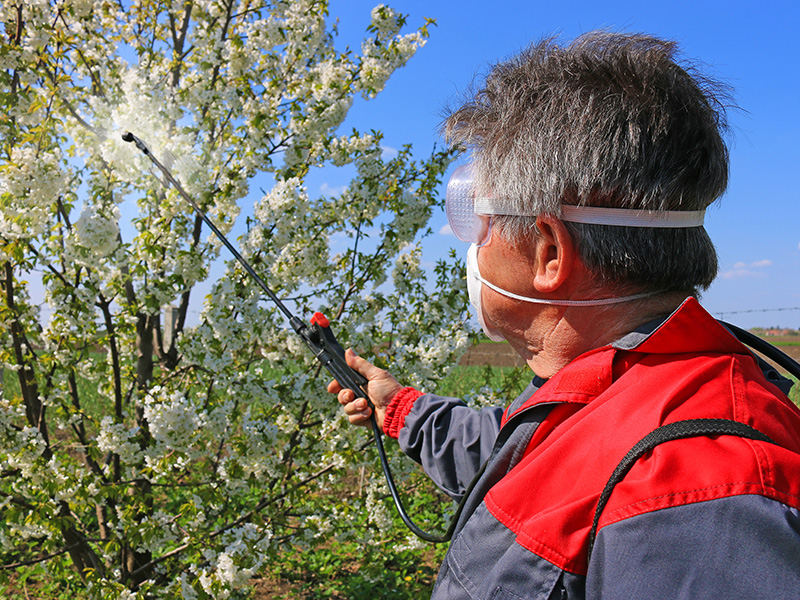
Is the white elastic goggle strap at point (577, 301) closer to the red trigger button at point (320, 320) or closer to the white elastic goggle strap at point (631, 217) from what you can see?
the white elastic goggle strap at point (631, 217)

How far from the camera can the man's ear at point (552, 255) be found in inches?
46.2

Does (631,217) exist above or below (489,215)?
below

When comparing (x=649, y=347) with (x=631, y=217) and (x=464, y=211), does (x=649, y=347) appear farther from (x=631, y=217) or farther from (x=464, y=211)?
(x=464, y=211)

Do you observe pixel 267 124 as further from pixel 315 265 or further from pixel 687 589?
pixel 687 589

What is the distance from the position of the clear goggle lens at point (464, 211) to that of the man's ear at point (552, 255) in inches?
6.0

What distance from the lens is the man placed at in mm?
778

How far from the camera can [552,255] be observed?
123 cm

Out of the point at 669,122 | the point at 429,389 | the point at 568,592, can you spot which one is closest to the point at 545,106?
the point at 669,122

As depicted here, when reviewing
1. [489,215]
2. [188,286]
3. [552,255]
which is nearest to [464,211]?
[489,215]

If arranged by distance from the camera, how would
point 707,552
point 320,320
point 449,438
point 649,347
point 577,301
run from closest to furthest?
point 707,552
point 649,347
point 577,301
point 449,438
point 320,320

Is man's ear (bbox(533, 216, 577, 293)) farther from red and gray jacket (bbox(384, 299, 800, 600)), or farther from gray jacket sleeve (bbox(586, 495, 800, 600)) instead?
gray jacket sleeve (bbox(586, 495, 800, 600))

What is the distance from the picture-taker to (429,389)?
3494 millimetres

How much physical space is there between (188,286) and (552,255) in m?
2.73

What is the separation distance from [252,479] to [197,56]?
2.91 meters
